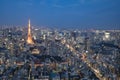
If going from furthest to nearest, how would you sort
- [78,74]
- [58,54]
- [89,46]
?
[89,46], [58,54], [78,74]

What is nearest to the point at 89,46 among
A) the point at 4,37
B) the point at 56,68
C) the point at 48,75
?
the point at 4,37

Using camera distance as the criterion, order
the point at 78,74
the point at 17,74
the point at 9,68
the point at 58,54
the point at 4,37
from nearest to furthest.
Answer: the point at 17,74
the point at 78,74
the point at 9,68
the point at 58,54
the point at 4,37

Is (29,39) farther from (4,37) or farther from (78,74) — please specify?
(78,74)

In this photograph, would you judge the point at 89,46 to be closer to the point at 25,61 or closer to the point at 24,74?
the point at 25,61

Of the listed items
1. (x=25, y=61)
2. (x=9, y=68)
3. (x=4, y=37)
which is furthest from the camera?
(x=4, y=37)

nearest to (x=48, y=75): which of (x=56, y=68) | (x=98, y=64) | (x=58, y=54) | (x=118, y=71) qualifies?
(x=56, y=68)

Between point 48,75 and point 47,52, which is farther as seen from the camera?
point 47,52

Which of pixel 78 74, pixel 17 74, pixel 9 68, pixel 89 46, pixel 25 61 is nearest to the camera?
pixel 17 74

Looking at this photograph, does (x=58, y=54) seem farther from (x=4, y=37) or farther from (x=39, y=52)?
(x=4, y=37)

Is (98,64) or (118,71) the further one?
(98,64)
